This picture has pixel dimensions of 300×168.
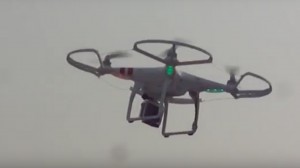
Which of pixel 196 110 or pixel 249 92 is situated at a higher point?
pixel 249 92

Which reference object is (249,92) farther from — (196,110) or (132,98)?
(132,98)

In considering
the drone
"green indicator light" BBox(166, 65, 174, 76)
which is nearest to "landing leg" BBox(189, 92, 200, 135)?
the drone

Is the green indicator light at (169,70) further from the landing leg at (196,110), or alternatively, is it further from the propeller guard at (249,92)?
the propeller guard at (249,92)

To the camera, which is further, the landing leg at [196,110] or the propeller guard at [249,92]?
the landing leg at [196,110]

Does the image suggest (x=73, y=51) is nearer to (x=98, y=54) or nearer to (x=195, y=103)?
(x=98, y=54)

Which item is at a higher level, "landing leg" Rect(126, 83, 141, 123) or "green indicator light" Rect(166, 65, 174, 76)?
"green indicator light" Rect(166, 65, 174, 76)

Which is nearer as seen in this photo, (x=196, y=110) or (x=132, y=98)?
(x=132, y=98)

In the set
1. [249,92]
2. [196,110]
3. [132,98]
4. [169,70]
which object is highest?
[169,70]

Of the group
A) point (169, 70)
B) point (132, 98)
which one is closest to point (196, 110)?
point (132, 98)

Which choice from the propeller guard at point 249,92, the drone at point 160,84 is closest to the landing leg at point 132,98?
the drone at point 160,84

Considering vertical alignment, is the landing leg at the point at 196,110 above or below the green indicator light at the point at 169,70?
below

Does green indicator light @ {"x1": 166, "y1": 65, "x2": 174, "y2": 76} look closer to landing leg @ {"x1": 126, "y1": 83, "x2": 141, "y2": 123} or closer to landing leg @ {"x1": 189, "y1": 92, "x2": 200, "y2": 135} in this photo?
landing leg @ {"x1": 126, "y1": 83, "x2": 141, "y2": 123}

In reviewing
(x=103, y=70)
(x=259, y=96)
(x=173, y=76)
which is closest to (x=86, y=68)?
(x=103, y=70)

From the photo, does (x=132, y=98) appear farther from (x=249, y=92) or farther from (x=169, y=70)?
(x=249, y=92)
